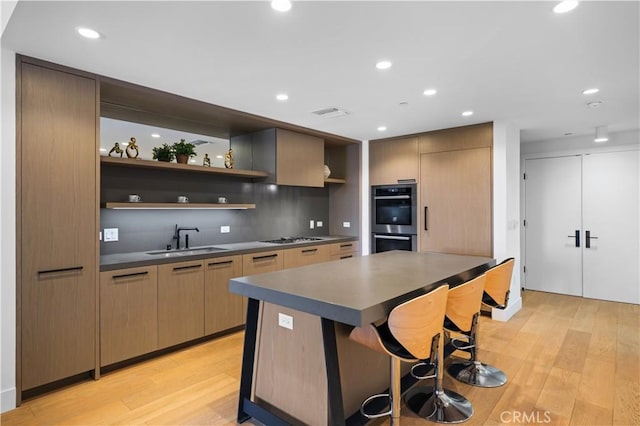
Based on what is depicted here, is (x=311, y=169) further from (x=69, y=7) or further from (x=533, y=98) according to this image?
(x=69, y=7)

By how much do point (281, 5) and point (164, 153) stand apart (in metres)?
2.20

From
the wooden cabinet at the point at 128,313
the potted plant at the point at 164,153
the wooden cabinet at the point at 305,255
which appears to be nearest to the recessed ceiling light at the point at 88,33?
the potted plant at the point at 164,153

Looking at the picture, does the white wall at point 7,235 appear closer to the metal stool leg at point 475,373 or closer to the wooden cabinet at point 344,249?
the metal stool leg at point 475,373

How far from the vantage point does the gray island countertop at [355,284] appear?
1.61 m

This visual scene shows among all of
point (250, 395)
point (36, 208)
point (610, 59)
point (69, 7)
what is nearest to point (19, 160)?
point (36, 208)

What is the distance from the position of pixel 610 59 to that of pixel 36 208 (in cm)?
420

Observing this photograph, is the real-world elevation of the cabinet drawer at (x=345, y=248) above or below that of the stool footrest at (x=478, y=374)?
above

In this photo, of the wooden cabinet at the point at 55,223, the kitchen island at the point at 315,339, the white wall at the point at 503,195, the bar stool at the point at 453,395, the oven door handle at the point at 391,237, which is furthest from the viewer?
the oven door handle at the point at 391,237

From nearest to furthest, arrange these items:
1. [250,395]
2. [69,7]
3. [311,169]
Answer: [69,7]
[250,395]
[311,169]

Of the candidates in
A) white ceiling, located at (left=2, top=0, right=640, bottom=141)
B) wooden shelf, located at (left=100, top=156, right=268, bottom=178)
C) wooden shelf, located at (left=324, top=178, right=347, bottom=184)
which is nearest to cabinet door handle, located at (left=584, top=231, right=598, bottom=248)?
white ceiling, located at (left=2, top=0, right=640, bottom=141)

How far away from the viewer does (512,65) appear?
253cm

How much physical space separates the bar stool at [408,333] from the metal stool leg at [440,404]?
0.36 meters

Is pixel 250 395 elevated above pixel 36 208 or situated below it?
below

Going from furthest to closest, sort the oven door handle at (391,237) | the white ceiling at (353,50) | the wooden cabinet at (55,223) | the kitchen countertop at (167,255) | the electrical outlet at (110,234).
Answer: the oven door handle at (391,237) < the electrical outlet at (110,234) < the kitchen countertop at (167,255) < the wooden cabinet at (55,223) < the white ceiling at (353,50)
